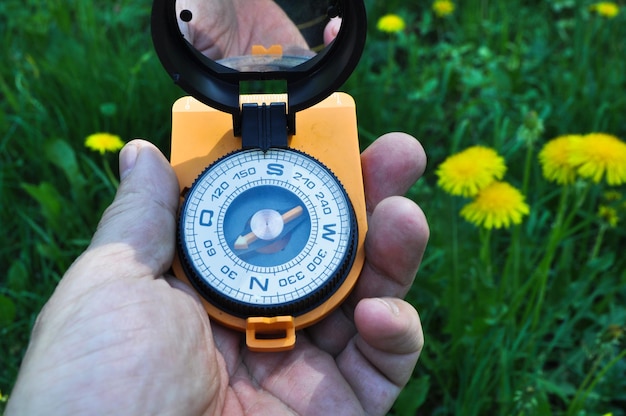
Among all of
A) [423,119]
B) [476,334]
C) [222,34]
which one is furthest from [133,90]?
[476,334]

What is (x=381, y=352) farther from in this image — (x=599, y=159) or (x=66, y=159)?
(x=66, y=159)

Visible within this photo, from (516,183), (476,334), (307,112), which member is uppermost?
(307,112)

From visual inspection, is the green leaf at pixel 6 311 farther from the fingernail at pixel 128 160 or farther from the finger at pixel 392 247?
the finger at pixel 392 247

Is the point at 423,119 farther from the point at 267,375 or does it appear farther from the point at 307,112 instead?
the point at 267,375

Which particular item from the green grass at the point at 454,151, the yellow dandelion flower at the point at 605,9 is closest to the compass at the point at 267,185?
the green grass at the point at 454,151

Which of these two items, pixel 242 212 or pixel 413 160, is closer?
pixel 242 212

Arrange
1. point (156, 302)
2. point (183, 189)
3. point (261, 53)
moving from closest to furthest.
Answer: point (156, 302)
point (183, 189)
point (261, 53)

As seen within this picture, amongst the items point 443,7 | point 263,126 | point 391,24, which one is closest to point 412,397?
point 263,126
